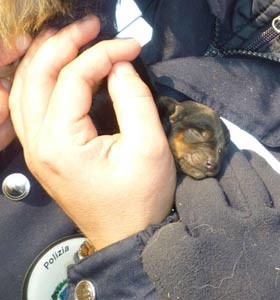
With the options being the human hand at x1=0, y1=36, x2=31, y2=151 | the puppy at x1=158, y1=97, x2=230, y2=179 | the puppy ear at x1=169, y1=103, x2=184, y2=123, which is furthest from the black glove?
the human hand at x1=0, y1=36, x2=31, y2=151

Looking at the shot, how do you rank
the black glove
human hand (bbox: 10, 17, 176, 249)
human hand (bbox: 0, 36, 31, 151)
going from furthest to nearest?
human hand (bbox: 0, 36, 31, 151) → human hand (bbox: 10, 17, 176, 249) → the black glove

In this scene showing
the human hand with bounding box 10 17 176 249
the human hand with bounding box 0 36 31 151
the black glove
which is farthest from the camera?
the human hand with bounding box 0 36 31 151

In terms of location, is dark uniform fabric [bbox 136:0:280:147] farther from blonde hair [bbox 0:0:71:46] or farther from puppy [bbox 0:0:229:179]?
blonde hair [bbox 0:0:71:46]

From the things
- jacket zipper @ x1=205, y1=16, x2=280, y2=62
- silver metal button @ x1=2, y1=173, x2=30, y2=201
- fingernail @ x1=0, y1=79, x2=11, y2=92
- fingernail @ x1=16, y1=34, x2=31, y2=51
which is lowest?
jacket zipper @ x1=205, y1=16, x2=280, y2=62

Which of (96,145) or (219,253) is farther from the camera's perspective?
(96,145)

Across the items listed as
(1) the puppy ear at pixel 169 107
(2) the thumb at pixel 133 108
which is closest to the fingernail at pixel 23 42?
(2) the thumb at pixel 133 108

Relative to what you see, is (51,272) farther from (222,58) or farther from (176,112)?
(222,58)

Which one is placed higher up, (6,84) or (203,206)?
(6,84)

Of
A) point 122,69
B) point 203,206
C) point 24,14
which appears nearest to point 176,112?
point 122,69

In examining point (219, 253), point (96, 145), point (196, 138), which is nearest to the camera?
point (219, 253)
